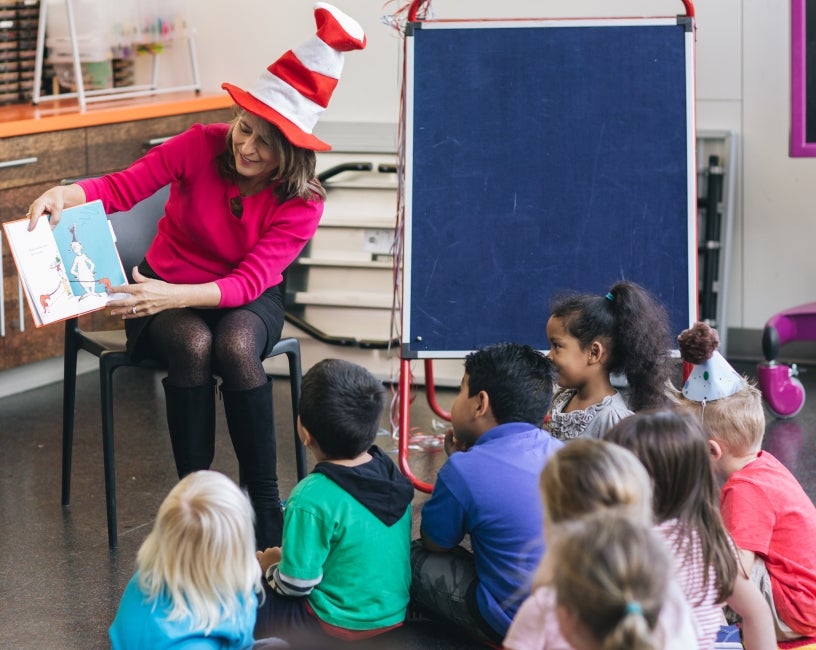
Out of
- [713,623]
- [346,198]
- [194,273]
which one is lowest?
[713,623]

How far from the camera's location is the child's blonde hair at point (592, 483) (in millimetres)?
1537

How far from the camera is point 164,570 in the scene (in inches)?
67.5

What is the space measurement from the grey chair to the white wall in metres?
1.45

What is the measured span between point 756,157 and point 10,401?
259cm

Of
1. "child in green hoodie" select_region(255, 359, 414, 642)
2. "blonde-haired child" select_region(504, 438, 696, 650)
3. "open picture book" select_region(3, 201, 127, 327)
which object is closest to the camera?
"blonde-haired child" select_region(504, 438, 696, 650)

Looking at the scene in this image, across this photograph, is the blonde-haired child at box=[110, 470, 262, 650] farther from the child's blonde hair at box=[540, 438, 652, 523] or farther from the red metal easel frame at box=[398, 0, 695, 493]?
the red metal easel frame at box=[398, 0, 695, 493]

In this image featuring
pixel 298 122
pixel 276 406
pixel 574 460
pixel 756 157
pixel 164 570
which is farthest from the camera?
pixel 756 157

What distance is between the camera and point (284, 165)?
102 inches

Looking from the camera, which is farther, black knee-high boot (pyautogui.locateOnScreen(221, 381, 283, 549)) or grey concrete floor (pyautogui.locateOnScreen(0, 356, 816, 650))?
black knee-high boot (pyautogui.locateOnScreen(221, 381, 283, 549))

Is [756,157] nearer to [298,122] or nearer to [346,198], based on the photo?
[346,198]

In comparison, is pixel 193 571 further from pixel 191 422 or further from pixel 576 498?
pixel 191 422

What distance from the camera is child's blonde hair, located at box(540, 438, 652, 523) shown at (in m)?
1.54

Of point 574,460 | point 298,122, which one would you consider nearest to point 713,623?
point 574,460

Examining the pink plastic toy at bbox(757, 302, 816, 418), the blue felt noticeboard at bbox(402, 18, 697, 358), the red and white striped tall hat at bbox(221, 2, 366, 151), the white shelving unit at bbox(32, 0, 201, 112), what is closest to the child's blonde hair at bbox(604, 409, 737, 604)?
the red and white striped tall hat at bbox(221, 2, 366, 151)
